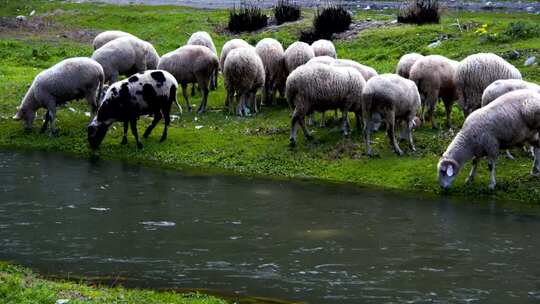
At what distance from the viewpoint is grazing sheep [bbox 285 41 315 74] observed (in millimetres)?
24766

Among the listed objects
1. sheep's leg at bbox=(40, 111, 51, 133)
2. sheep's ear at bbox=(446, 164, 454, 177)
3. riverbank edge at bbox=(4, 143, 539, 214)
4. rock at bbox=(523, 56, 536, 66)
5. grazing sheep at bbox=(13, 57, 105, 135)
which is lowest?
riverbank edge at bbox=(4, 143, 539, 214)

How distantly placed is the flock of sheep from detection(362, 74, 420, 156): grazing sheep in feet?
0.07

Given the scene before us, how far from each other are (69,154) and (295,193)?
676 cm

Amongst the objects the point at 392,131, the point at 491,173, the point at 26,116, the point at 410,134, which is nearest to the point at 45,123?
the point at 26,116

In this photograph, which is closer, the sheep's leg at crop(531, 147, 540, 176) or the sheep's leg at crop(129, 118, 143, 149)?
the sheep's leg at crop(531, 147, 540, 176)

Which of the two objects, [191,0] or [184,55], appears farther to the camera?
[191,0]

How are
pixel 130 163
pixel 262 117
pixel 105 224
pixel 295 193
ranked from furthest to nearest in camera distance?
pixel 262 117 < pixel 130 163 < pixel 295 193 < pixel 105 224

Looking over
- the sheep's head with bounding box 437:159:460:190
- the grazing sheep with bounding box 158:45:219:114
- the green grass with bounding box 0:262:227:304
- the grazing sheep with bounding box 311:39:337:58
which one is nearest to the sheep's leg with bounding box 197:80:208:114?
the grazing sheep with bounding box 158:45:219:114

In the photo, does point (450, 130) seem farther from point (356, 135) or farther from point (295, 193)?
point (295, 193)

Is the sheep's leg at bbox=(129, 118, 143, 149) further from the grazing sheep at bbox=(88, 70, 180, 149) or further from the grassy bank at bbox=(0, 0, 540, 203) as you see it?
the grassy bank at bbox=(0, 0, 540, 203)

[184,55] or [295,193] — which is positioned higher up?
[184,55]

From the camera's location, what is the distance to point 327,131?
22.4m

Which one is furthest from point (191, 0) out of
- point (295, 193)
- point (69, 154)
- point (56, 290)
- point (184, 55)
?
point (56, 290)

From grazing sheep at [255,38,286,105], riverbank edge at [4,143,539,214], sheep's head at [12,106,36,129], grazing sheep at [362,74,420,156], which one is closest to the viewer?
riverbank edge at [4,143,539,214]
